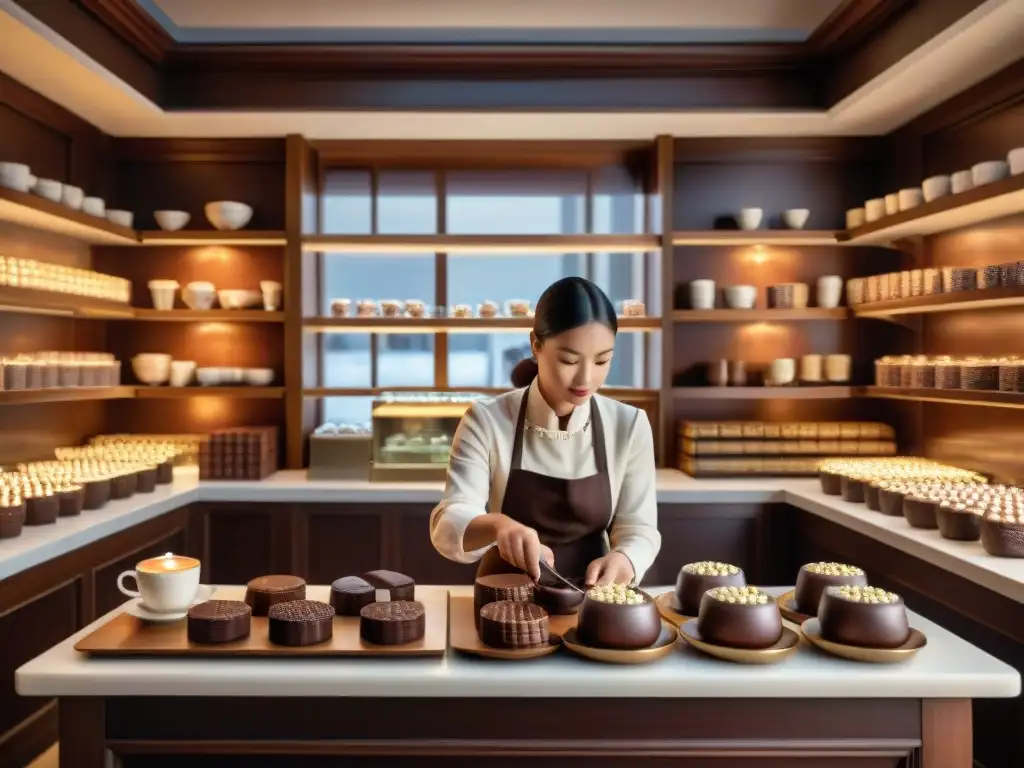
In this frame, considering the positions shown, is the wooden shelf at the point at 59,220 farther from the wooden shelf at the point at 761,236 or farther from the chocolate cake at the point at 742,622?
the chocolate cake at the point at 742,622

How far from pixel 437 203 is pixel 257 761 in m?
3.64

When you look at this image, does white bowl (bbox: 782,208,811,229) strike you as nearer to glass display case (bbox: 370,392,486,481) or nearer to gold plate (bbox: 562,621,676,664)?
glass display case (bbox: 370,392,486,481)

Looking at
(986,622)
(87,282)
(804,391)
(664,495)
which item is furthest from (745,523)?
(87,282)

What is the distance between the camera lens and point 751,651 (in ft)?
4.96

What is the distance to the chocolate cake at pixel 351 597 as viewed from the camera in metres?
1.79

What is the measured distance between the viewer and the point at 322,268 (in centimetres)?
481

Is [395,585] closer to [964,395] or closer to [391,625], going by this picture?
[391,625]

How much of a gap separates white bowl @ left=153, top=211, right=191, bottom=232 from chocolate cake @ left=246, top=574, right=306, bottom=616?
312cm

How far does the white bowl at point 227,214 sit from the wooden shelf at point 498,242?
1.18 ft

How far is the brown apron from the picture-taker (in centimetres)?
214

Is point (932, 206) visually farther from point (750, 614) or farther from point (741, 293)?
point (750, 614)

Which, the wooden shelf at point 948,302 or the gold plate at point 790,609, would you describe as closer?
the gold plate at point 790,609

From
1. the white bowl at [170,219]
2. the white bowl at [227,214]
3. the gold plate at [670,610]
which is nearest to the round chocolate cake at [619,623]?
the gold plate at [670,610]

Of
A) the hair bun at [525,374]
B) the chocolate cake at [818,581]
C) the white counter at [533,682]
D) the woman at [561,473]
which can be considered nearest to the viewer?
the white counter at [533,682]
